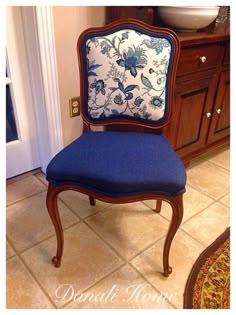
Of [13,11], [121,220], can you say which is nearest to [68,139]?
[121,220]

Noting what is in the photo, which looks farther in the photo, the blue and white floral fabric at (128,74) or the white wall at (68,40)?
the white wall at (68,40)

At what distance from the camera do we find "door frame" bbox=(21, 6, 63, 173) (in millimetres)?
1344

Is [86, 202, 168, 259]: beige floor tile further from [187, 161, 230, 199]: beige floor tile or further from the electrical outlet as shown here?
the electrical outlet

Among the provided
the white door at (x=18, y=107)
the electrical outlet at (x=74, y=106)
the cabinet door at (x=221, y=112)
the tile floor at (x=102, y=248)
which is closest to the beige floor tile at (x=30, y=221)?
the tile floor at (x=102, y=248)

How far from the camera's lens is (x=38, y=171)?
1.84 meters

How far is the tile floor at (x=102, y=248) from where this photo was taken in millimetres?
1124

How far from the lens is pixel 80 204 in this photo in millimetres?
1584

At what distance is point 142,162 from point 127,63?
0.44 meters

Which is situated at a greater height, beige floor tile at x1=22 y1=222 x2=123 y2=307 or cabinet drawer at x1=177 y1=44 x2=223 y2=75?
cabinet drawer at x1=177 y1=44 x2=223 y2=75

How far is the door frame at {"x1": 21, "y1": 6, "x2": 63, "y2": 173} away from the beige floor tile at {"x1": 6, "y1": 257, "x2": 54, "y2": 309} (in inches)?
27.4

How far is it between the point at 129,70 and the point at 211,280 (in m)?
0.93

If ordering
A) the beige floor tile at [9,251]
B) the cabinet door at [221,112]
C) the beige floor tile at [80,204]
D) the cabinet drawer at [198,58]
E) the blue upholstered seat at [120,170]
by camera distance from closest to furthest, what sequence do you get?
the blue upholstered seat at [120,170] < the beige floor tile at [9,251] < the cabinet drawer at [198,58] < the beige floor tile at [80,204] < the cabinet door at [221,112]

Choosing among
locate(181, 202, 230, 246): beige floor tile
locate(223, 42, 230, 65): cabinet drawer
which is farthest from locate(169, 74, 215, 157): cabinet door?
locate(181, 202, 230, 246): beige floor tile

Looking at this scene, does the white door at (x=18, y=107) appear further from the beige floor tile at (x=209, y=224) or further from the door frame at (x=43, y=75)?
the beige floor tile at (x=209, y=224)
